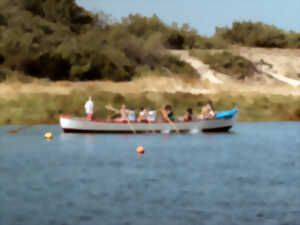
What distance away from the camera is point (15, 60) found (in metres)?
76.9

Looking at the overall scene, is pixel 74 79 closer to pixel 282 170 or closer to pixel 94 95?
pixel 94 95

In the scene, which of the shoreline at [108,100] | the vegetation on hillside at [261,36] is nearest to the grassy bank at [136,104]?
the shoreline at [108,100]

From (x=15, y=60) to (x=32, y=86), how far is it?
34.3ft

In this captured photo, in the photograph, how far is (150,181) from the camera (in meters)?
27.2

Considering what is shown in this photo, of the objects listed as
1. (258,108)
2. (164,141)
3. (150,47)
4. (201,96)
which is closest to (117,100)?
(201,96)

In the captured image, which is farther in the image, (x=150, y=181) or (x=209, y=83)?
(x=209, y=83)

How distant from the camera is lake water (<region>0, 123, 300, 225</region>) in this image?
2069 centimetres

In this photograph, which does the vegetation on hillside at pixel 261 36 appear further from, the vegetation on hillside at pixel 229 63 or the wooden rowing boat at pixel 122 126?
the wooden rowing boat at pixel 122 126

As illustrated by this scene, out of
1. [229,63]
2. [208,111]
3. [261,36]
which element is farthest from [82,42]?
[261,36]

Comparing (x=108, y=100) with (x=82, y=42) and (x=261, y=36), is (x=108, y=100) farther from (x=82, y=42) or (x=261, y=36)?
(x=261, y=36)

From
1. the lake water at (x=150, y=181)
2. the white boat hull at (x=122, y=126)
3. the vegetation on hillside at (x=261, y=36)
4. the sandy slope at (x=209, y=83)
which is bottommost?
the lake water at (x=150, y=181)

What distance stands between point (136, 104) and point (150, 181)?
36.0 metres

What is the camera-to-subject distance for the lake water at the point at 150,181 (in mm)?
20688

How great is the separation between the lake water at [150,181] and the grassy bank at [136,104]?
524 inches
